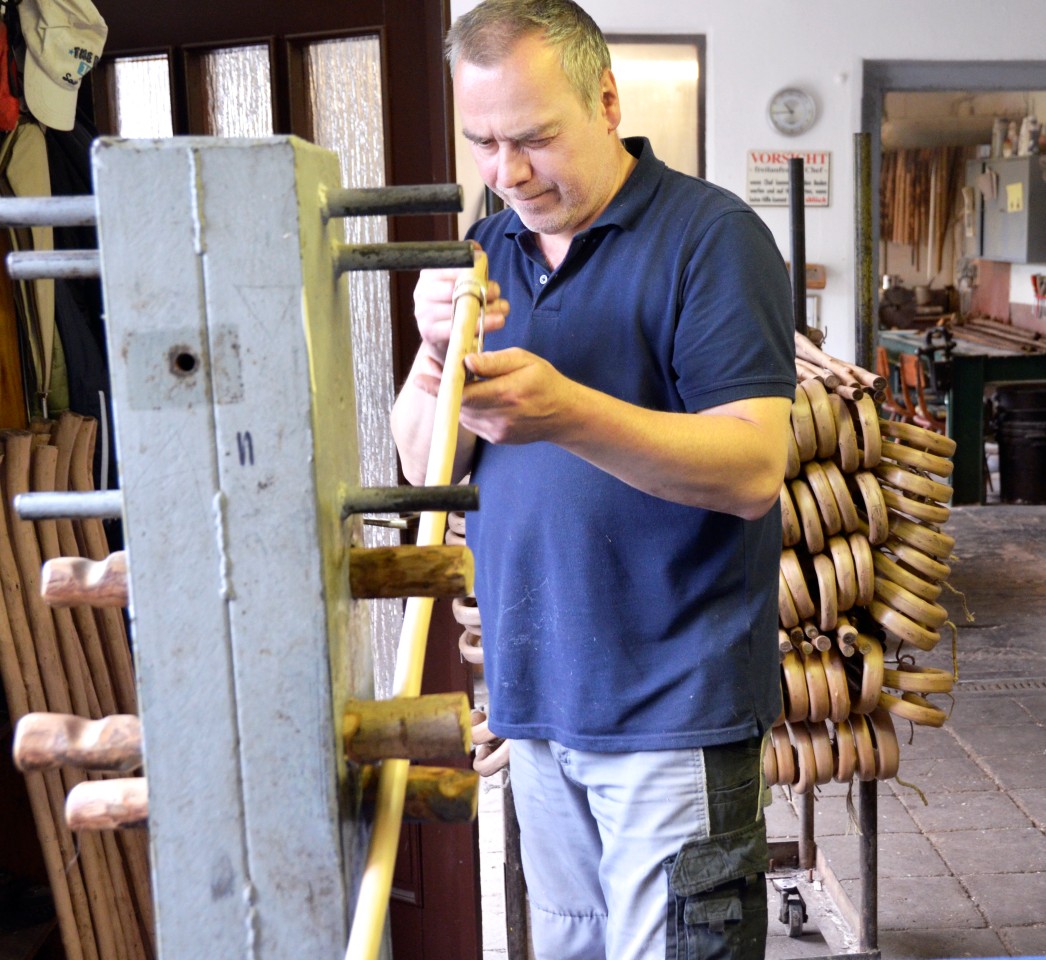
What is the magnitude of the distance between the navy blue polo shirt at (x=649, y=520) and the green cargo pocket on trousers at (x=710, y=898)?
0.52ft

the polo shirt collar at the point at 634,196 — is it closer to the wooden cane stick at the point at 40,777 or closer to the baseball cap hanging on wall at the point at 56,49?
the baseball cap hanging on wall at the point at 56,49

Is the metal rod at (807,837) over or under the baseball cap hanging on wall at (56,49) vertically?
under

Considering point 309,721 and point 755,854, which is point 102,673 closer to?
point 755,854

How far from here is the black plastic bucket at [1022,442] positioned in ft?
25.5

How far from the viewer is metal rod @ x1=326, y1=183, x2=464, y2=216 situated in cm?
78

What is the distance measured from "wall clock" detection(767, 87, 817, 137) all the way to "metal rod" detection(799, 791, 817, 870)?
3828 millimetres

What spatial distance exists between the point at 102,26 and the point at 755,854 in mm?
2025

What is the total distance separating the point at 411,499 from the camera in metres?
0.80

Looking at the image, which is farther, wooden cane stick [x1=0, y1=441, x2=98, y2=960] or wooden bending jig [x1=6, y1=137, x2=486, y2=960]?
wooden cane stick [x1=0, y1=441, x2=98, y2=960]

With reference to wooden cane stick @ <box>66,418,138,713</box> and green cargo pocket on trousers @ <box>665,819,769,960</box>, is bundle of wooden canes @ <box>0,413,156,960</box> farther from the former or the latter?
green cargo pocket on trousers @ <box>665,819,769,960</box>

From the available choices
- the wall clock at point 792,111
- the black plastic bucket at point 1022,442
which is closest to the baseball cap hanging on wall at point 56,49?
the wall clock at point 792,111

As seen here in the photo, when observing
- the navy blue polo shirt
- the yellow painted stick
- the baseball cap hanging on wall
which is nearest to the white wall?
the baseball cap hanging on wall

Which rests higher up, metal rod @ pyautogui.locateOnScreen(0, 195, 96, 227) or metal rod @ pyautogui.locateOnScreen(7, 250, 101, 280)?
metal rod @ pyautogui.locateOnScreen(0, 195, 96, 227)

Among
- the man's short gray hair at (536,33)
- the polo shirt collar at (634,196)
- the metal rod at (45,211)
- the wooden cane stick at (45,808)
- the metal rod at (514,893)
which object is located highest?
the man's short gray hair at (536,33)
